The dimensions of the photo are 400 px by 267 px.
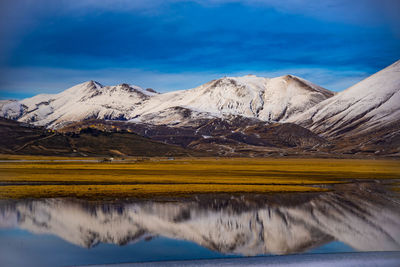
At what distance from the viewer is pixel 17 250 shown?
2909cm

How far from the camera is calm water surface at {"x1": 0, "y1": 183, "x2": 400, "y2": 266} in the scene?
2933cm

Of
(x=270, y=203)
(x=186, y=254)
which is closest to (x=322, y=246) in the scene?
(x=186, y=254)

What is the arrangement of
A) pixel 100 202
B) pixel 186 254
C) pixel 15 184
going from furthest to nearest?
pixel 15 184
pixel 100 202
pixel 186 254

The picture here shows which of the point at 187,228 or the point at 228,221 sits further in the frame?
the point at 228,221

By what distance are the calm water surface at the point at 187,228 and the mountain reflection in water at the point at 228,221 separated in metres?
0.08

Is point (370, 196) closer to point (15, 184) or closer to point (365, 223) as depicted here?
point (365, 223)

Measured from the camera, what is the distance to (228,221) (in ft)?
132

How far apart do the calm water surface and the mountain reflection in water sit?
0.25 ft

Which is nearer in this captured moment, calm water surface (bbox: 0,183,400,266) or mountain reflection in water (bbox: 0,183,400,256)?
calm water surface (bbox: 0,183,400,266)

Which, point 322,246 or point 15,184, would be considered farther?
point 15,184

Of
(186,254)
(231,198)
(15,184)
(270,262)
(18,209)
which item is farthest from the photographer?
(15,184)

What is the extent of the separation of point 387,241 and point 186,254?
15.2m

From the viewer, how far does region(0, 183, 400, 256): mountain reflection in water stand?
106ft

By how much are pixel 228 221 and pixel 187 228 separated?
4866mm
